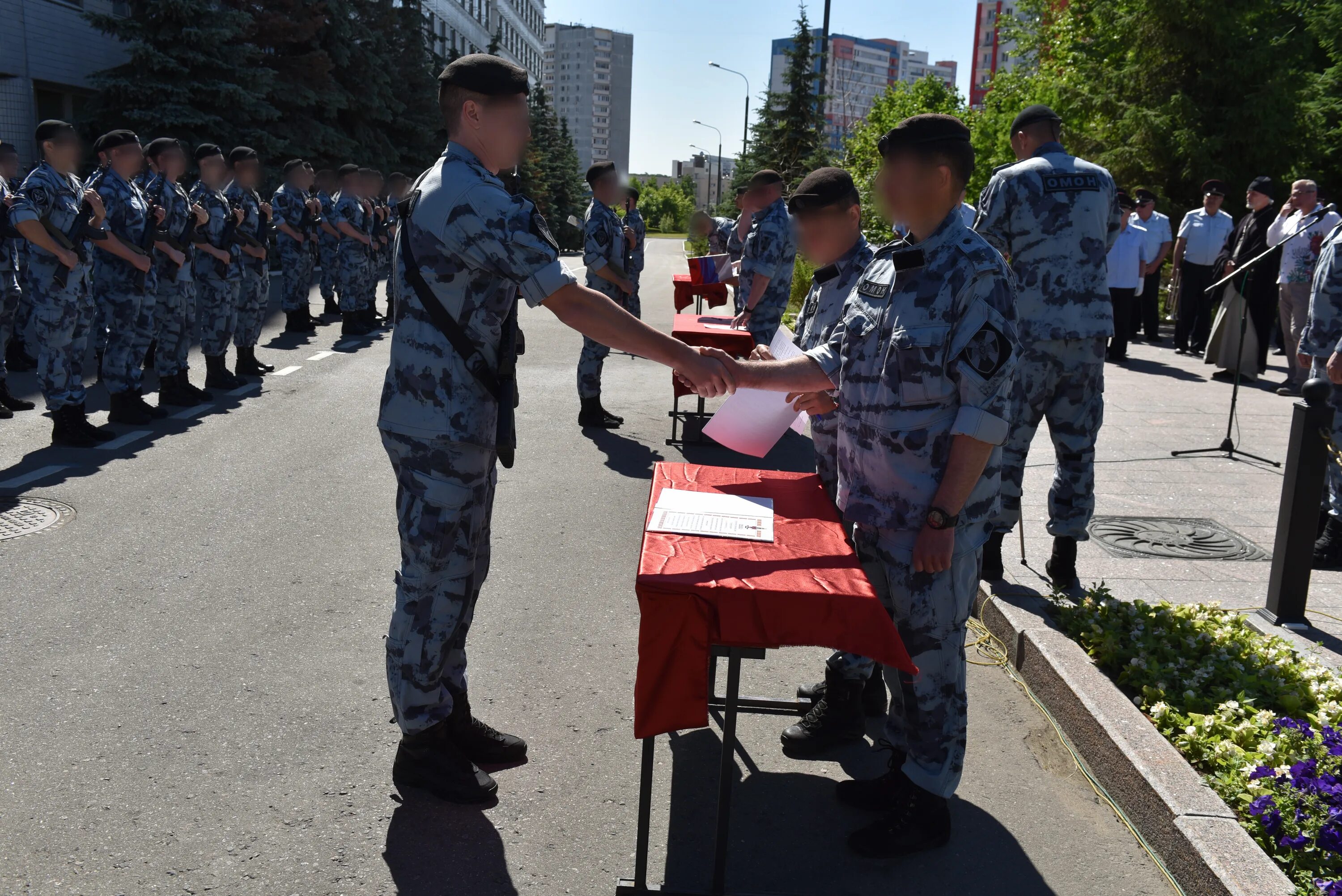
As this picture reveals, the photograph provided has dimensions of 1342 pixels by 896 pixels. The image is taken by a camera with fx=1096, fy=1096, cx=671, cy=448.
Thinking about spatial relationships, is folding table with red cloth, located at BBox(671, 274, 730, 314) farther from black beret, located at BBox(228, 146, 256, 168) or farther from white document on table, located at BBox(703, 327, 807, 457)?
white document on table, located at BBox(703, 327, 807, 457)

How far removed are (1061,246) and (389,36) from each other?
3720 cm

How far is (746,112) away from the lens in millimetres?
66188

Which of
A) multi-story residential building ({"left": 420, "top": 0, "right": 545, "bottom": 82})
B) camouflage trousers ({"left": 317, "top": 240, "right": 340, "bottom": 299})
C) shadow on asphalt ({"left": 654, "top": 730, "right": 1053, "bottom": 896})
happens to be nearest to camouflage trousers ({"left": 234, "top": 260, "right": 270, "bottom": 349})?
camouflage trousers ({"left": 317, "top": 240, "right": 340, "bottom": 299})

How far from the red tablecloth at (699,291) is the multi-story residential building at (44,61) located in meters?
17.2

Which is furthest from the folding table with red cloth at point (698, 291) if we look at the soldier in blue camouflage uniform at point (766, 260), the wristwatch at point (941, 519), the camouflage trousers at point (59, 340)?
the wristwatch at point (941, 519)

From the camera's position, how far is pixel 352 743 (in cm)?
393

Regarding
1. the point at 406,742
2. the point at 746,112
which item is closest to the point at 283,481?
the point at 406,742

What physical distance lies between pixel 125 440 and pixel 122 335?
1.02m

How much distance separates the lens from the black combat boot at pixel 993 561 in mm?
5488

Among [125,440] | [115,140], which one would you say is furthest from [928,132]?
[115,140]

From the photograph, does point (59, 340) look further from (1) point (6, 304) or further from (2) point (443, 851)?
(2) point (443, 851)

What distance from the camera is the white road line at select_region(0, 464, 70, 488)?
710 centimetres

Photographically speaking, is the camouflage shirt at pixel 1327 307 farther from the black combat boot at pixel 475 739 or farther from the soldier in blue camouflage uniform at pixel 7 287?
the soldier in blue camouflage uniform at pixel 7 287

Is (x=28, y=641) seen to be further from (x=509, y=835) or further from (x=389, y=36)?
(x=389, y=36)
